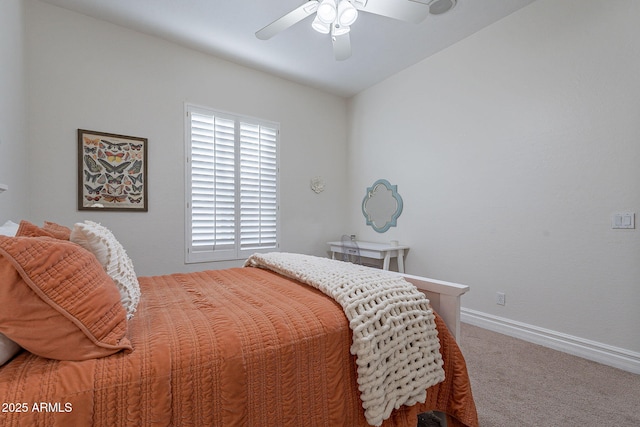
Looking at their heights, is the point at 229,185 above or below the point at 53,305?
above

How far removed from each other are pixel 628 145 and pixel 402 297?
6.83 ft

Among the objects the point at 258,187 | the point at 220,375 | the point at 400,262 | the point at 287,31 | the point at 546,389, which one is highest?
the point at 287,31

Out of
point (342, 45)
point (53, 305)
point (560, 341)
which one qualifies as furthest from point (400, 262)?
point (53, 305)

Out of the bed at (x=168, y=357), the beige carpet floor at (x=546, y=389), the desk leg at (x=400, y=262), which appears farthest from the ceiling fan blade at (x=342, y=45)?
the beige carpet floor at (x=546, y=389)

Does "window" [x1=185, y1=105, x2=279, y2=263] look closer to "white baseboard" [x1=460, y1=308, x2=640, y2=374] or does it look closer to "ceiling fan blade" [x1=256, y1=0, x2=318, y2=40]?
"ceiling fan blade" [x1=256, y1=0, x2=318, y2=40]

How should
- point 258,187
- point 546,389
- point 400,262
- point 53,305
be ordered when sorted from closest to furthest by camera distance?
point 53,305 → point 546,389 → point 400,262 → point 258,187

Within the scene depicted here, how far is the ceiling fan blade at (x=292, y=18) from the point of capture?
1929 mm

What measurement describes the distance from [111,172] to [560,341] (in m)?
4.01

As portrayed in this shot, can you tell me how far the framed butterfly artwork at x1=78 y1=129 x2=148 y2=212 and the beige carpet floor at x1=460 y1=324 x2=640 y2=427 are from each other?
3.10 metres

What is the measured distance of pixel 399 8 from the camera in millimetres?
1875

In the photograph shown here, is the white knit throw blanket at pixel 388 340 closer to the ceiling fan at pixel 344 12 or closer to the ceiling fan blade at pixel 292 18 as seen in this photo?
the ceiling fan at pixel 344 12

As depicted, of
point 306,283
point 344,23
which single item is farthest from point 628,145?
point 306,283

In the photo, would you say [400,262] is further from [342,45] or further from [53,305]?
[53,305]

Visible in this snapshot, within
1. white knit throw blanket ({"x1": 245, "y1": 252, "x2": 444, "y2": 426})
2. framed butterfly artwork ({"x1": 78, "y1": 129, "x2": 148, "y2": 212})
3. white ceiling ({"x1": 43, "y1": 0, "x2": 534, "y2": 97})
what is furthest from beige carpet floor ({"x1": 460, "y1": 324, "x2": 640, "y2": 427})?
framed butterfly artwork ({"x1": 78, "y1": 129, "x2": 148, "y2": 212})
